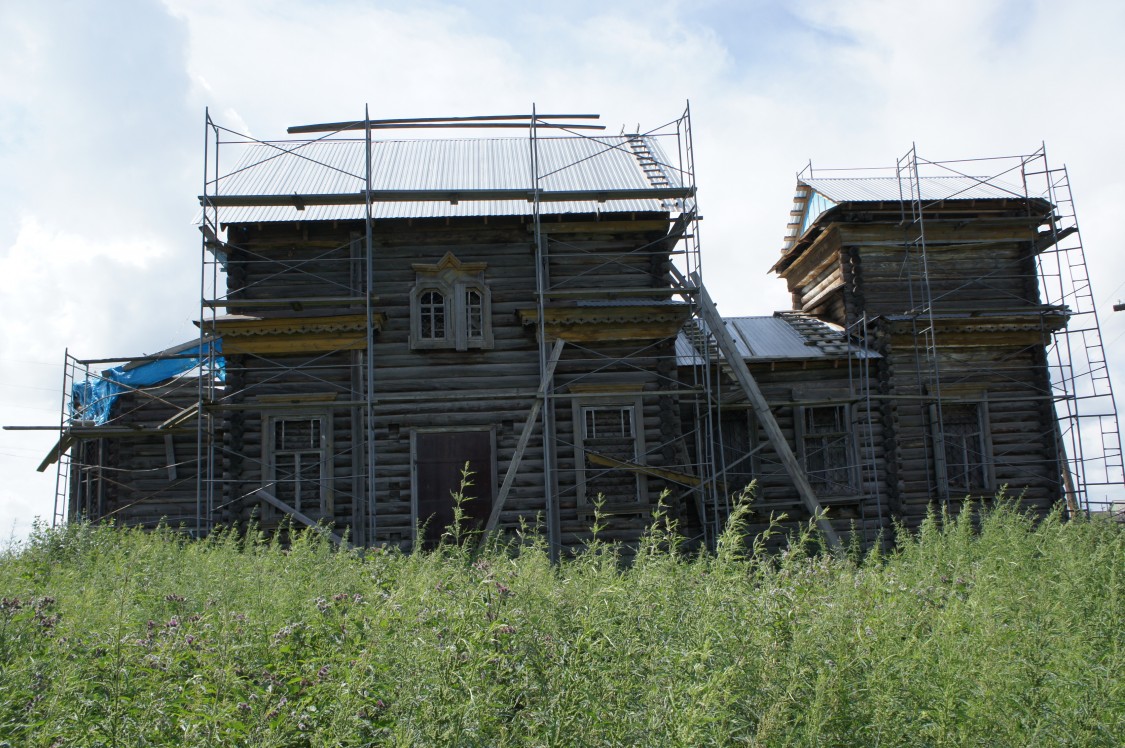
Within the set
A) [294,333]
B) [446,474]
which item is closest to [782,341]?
[446,474]

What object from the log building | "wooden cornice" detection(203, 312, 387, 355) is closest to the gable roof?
the log building

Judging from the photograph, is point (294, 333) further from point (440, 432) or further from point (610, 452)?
point (610, 452)

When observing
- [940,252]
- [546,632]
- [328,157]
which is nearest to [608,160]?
[328,157]

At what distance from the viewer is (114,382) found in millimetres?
16734

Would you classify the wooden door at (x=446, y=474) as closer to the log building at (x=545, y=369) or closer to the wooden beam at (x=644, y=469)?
the log building at (x=545, y=369)

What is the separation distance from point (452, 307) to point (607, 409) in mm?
3232

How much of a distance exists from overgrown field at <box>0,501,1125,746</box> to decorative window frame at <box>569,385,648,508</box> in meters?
7.89

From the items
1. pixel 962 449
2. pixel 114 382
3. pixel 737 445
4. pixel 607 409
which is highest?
pixel 114 382

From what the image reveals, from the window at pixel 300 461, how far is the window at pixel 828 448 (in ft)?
29.1

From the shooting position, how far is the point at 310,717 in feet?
13.2

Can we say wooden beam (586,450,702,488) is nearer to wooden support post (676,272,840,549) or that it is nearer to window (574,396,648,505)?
window (574,396,648,505)

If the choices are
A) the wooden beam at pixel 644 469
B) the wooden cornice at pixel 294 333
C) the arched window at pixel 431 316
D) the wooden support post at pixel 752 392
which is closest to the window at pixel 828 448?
the wooden support post at pixel 752 392

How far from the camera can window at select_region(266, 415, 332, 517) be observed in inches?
568

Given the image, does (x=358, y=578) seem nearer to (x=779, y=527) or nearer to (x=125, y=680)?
(x=125, y=680)
